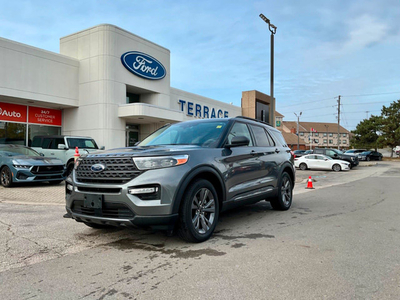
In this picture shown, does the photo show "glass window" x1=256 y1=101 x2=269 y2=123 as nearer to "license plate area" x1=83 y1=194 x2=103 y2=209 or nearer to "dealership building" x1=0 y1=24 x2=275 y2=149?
"dealership building" x1=0 y1=24 x2=275 y2=149

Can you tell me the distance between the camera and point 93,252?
411 centimetres

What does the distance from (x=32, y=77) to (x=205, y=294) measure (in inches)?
674

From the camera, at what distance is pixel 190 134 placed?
545 centimetres

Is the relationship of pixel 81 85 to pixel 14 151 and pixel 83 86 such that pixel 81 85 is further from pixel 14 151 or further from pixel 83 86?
pixel 14 151

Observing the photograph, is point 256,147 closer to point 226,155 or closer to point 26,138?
point 226,155

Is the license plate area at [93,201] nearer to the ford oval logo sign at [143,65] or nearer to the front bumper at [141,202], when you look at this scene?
the front bumper at [141,202]

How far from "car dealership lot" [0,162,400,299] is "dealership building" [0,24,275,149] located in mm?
12065

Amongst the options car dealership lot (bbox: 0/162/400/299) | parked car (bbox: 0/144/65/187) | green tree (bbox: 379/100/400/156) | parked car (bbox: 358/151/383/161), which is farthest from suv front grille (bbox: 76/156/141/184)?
green tree (bbox: 379/100/400/156)

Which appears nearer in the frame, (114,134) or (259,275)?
(259,275)

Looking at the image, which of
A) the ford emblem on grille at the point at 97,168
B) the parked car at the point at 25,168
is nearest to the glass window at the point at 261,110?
the parked car at the point at 25,168

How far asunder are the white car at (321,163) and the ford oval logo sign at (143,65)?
12.3 meters

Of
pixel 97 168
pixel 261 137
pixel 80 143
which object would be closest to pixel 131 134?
pixel 80 143

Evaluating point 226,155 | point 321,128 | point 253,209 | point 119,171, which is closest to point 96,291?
point 119,171

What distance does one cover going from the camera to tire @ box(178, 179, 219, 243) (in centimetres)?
413
